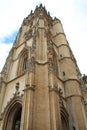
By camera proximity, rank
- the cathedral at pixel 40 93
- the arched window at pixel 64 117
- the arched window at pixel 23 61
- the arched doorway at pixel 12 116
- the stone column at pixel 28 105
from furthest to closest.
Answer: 1. the arched window at pixel 23 61
2. the arched window at pixel 64 117
3. the arched doorway at pixel 12 116
4. the cathedral at pixel 40 93
5. the stone column at pixel 28 105

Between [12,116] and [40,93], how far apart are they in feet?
11.3

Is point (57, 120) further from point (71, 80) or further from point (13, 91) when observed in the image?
point (71, 80)

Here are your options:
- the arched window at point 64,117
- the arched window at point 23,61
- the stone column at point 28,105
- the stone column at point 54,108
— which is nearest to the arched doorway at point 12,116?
the stone column at point 28,105

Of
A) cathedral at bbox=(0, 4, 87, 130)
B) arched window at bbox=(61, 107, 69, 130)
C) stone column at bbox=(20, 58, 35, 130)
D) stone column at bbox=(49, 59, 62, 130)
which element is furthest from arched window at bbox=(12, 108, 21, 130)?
stone column at bbox=(49, 59, 62, 130)

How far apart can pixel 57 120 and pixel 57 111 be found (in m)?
0.66

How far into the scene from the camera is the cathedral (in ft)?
32.8

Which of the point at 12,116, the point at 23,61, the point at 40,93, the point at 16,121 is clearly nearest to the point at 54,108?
the point at 40,93

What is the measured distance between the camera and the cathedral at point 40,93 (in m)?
10.0

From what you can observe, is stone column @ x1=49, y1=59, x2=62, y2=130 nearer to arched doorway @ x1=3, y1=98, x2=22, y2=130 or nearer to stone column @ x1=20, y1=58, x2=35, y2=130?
stone column @ x1=20, y1=58, x2=35, y2=130

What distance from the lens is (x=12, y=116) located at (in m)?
12.8

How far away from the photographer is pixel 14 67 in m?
17.5

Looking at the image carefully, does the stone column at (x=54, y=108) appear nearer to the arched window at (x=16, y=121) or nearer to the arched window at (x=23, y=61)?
the arched window at (x=16, y=121)

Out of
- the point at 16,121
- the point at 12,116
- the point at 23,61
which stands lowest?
the point at 16,121

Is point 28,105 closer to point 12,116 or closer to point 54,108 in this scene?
point 54,108
